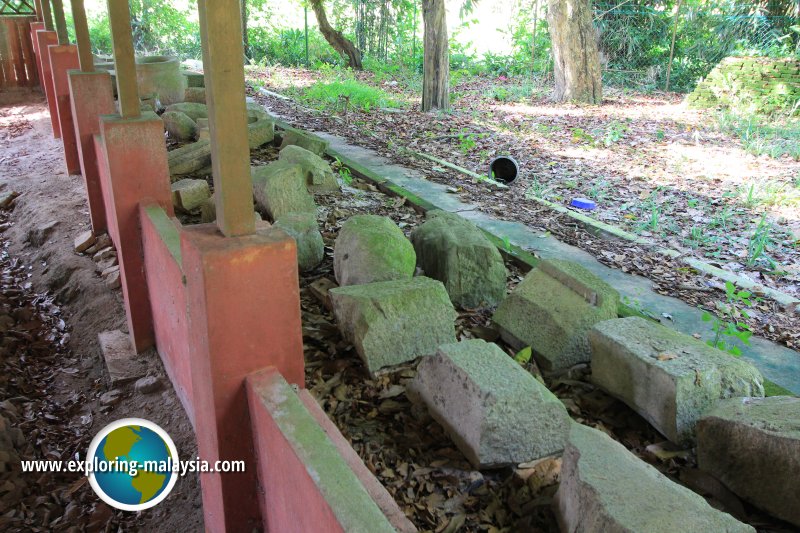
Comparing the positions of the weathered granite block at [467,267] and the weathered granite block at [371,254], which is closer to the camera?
the weathered granite block at [371,254]

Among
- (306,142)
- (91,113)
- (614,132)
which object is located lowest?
(614,132)

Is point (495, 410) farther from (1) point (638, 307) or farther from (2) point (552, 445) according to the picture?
(1) point (638, 307)

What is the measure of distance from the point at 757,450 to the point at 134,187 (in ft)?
10.7

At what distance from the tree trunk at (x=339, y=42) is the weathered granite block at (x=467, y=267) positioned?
1359 cm

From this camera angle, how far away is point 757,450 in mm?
2336

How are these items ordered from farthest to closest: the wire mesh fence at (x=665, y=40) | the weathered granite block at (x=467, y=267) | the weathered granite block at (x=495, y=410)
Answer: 1. the wire mesh fence at (x=665, y=40)
2. the weathered granite block at (x=467, y=267)
3. the weathered granite block at (x=495, y=410)

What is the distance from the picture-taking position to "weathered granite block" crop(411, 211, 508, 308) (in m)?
3.89

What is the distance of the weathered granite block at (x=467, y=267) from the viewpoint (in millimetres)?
3893

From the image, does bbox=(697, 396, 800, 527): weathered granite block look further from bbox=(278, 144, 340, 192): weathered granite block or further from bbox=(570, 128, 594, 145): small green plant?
bbox=(570, 128, 594, 145): small green plant

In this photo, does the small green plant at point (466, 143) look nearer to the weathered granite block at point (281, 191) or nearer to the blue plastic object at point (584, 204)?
the blue plastic object at point (584, 204)

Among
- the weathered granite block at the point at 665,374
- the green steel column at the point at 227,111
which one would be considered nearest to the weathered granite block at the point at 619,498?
the weathered granite block at the point at 665,374

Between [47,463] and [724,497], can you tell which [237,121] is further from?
[724,497]

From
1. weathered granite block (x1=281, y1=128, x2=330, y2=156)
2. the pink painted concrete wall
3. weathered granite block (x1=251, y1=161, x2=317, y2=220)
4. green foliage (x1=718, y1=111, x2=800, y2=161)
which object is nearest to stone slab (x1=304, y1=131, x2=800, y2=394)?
weathered granite block (x1=281, y1=128, x2=330, y2=156)

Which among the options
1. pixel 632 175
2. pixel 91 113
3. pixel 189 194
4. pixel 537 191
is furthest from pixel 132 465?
pixel 632 175
